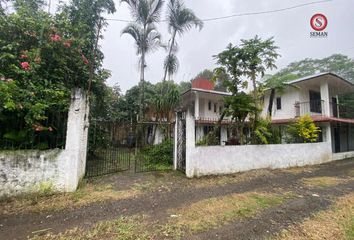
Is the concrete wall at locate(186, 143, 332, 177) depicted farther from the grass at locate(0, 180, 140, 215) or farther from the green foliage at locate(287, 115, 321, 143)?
the grass at locate(0, 180, 140, 215)

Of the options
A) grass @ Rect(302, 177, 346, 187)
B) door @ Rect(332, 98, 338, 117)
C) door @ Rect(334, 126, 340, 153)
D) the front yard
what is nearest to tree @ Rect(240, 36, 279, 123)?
grass @ Rect(302, 177, 346, 187)

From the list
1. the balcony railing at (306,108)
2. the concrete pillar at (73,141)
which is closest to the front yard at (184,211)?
the concrete pillar at (73,141)

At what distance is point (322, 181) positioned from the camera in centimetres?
625

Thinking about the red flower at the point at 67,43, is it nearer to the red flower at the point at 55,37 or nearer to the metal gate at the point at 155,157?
the red flower at the point at 55,37

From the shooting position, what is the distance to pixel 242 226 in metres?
3.15

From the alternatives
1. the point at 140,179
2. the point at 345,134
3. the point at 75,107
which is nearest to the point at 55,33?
the point at 75,107

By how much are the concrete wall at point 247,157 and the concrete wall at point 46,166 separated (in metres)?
3.61

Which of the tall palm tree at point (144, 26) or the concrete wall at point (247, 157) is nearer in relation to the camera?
the concrete wall at point (247, 157)

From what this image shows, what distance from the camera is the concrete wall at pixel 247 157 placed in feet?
21.0

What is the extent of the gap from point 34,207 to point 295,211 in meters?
5.62

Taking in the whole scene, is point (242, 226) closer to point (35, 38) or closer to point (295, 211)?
point (295, 211)

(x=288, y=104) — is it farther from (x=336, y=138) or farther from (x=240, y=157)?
(x=240, y=157)

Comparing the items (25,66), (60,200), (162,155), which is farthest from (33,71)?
(162,155)

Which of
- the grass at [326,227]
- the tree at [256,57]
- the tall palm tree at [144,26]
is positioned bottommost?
the grass at [326,227]
